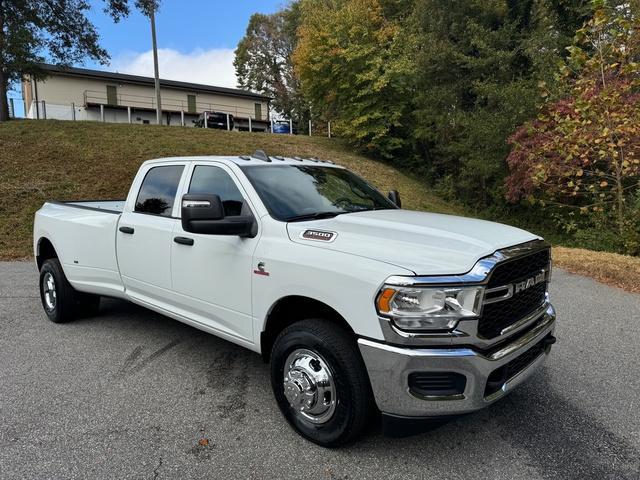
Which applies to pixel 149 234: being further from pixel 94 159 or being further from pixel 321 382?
pixel 94 159

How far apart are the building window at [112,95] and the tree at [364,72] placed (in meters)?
19.5

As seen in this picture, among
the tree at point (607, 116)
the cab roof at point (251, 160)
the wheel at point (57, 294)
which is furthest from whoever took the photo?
the tree at point (607, 116)

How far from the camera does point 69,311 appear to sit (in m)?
5.39

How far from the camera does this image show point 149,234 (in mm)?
4199

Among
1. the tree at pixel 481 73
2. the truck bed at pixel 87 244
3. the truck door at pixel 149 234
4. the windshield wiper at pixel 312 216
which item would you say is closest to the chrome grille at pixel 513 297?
the windshield wiper at pixel 312 216

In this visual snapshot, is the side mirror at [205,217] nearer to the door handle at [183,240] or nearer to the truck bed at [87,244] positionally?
the door handle at [183,240]

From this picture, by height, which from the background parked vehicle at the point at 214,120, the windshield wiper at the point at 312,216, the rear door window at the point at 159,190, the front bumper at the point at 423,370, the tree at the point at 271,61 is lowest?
the front bumper at the point at 423,370

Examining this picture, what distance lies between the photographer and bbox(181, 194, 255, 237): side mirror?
3068 mm

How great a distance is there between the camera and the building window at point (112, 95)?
1414 inches

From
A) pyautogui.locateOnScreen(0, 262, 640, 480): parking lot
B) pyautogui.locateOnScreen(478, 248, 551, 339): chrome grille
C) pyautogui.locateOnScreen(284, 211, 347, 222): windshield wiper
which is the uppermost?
pyautogui.locateOnScreen(284, 211, 347, 222): windshield wiper

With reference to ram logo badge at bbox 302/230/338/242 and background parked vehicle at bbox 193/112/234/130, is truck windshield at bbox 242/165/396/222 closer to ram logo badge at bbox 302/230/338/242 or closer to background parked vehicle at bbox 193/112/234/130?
ram logo badge at bbox 302/230/338/242

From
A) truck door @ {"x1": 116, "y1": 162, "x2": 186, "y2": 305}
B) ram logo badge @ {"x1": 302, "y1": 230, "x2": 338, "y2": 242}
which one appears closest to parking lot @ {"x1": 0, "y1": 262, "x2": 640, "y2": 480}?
truck door @ {"x1": 116, "y1": 162, "x2": 186, "y2": 305}

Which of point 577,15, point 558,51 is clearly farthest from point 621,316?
point 577,15

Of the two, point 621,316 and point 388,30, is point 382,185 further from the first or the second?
point 621,316
